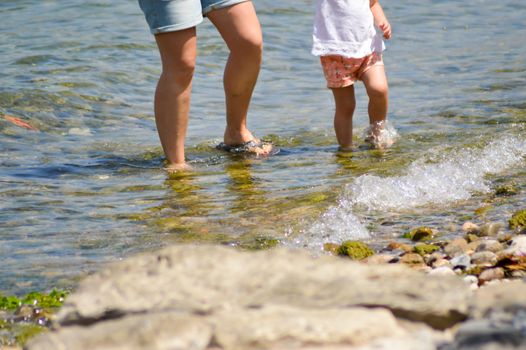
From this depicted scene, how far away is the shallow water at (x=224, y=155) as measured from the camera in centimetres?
500

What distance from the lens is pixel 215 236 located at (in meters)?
4.92

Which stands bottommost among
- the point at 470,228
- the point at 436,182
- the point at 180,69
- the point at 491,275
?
the point at 436,182

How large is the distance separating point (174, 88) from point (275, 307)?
370cm

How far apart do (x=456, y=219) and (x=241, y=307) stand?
9.41 feet

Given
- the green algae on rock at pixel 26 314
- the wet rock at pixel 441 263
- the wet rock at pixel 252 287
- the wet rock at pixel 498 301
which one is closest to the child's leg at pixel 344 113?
the wet rock at pixel 441 263

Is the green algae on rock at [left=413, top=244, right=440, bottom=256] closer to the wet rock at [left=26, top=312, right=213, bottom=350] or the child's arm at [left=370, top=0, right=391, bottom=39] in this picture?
the wet rock at [left=26, top=312, right=213, bottom=350]

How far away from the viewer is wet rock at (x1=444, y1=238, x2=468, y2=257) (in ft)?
14.5

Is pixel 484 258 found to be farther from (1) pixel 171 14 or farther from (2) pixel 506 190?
(1) pixel 171 14

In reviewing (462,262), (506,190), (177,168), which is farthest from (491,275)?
(177,168)

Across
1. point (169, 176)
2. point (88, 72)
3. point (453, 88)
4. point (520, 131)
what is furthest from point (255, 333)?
point (88, 72)

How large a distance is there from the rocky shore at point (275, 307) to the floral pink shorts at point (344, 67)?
402cm

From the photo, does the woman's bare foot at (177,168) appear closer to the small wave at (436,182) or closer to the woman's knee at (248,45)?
the woman's knee at (248,45)

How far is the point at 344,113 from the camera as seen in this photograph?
6.82m

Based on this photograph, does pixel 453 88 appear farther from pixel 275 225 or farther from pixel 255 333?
pixel 255 333
